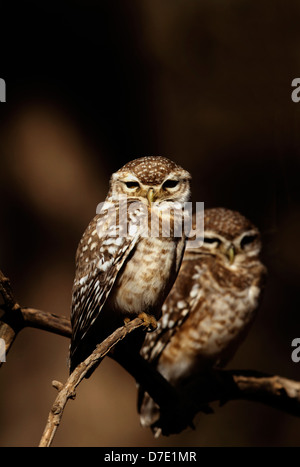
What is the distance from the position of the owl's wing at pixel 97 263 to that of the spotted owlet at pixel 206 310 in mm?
677

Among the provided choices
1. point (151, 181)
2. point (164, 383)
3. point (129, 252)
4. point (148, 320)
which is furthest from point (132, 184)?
point (164, 383)

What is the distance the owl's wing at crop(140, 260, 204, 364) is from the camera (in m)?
1.86

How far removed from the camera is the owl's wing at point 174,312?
1864 mm

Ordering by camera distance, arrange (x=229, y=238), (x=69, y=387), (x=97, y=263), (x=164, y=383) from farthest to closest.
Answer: (x=229, y=238), (x=164, y=383), (x=97, y=263), (x=69, y=387)

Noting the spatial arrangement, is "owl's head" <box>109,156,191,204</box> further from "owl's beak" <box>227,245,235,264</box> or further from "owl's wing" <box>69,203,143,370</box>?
"owl's beak" <box>227,245,235,264</box>

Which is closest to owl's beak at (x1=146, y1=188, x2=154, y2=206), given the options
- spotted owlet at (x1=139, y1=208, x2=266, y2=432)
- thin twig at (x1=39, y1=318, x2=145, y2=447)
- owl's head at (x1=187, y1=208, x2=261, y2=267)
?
thin twig at (x1=39, y1=318, x2=145, y2=447)

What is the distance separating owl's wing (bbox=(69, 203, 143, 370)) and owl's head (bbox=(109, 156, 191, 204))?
48 mm

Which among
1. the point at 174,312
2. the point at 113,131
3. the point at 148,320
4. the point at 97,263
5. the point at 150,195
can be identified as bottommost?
the point at 174,312

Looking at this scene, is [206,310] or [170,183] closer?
[170,183]

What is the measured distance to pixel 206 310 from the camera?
1.85m

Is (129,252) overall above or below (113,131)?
below

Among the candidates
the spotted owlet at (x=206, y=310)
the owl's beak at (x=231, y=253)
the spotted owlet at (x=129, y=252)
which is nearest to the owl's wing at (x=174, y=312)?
the spotted owlet at (x=206, y=310)

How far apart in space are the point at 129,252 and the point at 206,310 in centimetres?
74

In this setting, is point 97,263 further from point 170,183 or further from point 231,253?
point 231,253
